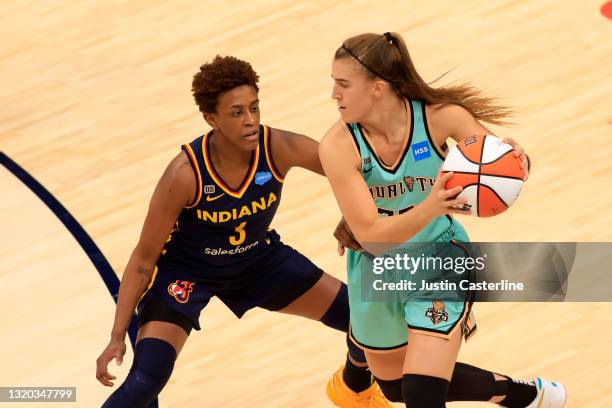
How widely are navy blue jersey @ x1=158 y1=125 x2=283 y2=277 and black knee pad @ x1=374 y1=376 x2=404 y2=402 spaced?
0.79 meters

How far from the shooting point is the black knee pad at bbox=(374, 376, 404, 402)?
5320 millimetres

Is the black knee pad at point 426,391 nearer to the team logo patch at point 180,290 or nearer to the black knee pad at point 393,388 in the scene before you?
the black knee pad at point 393,388

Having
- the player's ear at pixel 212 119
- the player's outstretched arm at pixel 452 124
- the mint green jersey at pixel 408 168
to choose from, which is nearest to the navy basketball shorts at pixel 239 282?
the player's ear at pixel 212 119

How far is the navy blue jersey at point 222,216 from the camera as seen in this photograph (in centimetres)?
544

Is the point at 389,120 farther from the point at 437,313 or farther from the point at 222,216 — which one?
the point at 222,216

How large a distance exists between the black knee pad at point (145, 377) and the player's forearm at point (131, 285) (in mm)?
124

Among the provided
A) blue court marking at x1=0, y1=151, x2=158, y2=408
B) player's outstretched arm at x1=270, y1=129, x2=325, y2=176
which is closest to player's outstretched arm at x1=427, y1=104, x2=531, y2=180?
player's outstretched arm at x1=270, y1=129, x2=325, y2=176

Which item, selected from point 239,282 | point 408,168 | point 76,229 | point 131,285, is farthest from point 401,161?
point 76,229

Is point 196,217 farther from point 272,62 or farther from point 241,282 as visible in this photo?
point 272,62

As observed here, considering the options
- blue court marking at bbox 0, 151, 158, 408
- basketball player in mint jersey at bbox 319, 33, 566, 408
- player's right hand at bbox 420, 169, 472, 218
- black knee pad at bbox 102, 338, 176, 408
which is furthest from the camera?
blue court marking at bbox 0, 151, 158, 408

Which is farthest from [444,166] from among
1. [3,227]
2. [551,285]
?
[3,227]

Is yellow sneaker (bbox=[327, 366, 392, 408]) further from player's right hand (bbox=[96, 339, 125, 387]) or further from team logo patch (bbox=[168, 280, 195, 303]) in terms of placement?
player's right hand (bbox=[96, 339, 125, 387])

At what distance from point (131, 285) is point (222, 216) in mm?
457

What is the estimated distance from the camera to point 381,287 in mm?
5125
